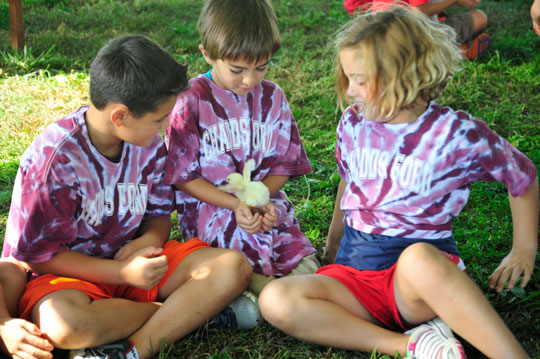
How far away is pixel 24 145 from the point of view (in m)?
3.34

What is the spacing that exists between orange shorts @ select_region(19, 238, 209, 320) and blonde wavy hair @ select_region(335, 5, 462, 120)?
→ 873 millimetres

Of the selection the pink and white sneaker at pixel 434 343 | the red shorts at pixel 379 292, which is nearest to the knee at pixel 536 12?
the red shorts at pixel 379 292

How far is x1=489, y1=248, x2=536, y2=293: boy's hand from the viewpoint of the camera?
195 cm

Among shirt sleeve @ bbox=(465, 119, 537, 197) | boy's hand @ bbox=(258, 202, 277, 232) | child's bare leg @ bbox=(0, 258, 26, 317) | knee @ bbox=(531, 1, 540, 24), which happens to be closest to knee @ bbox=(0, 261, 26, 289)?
child's bare leg @ bbox=(0, 258, 26, 317)

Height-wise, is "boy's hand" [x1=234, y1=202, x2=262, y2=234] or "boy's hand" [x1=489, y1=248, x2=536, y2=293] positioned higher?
"boy's hand" [x1=234, y1=202, x2=262, y2=234]

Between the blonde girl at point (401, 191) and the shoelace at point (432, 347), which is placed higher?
the blonde girl at point (401, 191)

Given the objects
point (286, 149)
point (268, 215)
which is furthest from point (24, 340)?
point (286, 149)

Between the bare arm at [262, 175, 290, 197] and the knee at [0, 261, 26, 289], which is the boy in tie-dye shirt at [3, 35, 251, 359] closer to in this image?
the knee at [0, 261, 26, 289]

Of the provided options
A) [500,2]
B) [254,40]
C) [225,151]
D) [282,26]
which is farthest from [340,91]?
[500,2]

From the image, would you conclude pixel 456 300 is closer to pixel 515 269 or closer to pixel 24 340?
pixel 515 269

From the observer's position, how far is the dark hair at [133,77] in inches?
73.6

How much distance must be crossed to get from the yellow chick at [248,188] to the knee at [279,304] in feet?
1.20

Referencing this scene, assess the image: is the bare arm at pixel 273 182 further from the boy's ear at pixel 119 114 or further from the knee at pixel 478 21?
the knee at pixel 478 21

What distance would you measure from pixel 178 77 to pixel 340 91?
60 cm
